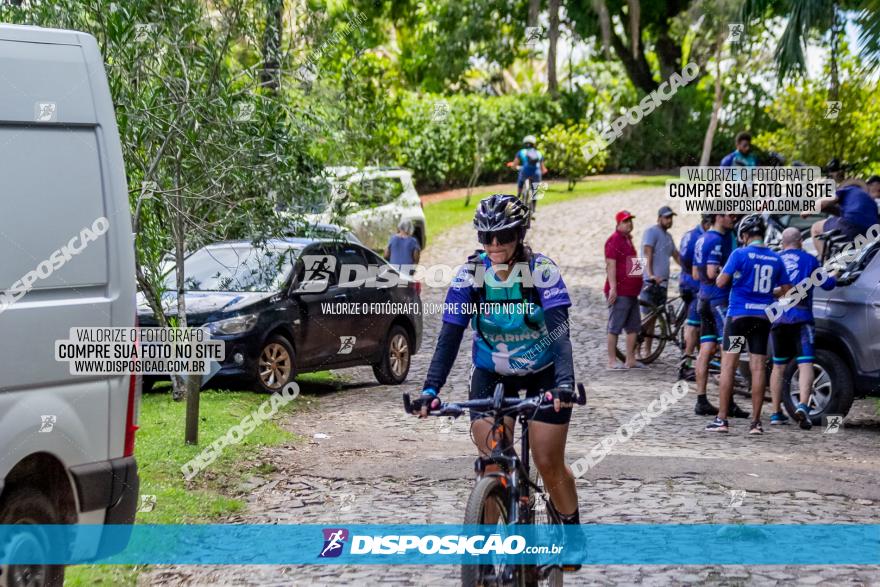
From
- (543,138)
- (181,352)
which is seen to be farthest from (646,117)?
(181,352)

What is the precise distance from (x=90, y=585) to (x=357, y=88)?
7107 mm

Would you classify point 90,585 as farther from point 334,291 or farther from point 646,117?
point 646,117

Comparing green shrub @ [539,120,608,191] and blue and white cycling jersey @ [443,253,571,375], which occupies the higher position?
green shrub @ [539,120,608,191]

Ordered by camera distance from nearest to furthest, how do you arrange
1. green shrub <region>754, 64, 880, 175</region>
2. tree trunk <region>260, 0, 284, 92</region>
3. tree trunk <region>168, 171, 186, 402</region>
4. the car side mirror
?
tree trunk <region>168, 171, 186, 402</region>
tree trunk <region>260, 0, 284, 92</region>
the car side mirror
green shrub <region>754, 64, 880, 175</region>

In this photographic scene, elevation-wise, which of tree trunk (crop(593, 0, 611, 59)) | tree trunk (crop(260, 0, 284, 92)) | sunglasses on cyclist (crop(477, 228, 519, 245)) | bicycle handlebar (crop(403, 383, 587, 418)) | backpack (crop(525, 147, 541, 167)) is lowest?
bicycle handlebar (crop(403, 383, 587, 418))

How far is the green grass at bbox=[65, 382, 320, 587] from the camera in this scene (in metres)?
8.55

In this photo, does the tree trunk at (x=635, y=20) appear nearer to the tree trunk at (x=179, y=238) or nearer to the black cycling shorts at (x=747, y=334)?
the black cycling shorts at (x=747, y=334)

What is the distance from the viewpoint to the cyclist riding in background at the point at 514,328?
235 inches

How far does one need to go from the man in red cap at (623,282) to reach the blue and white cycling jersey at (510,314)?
10988 mm

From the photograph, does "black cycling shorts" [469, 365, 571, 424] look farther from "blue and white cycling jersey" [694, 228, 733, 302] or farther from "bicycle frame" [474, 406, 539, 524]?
"blue and white cycling jersey" [694, 228, 733, 302]

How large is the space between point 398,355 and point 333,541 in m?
8.69

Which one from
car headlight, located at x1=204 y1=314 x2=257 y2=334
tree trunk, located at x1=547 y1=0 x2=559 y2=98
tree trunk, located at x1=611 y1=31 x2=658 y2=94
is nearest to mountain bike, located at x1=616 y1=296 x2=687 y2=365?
car headlight, located at x1=204 y1=314 x2=257 y2=334

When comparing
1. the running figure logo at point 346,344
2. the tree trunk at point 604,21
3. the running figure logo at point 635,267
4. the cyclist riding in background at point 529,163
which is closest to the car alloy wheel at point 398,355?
the running figure logo at point 346,344

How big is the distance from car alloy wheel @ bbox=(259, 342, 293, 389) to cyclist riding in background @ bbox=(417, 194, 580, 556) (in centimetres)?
843
